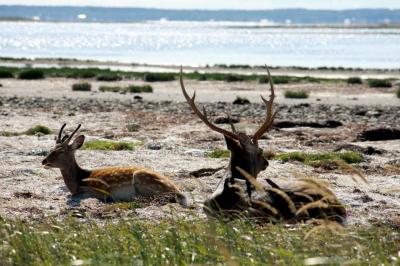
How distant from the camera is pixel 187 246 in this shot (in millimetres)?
7238

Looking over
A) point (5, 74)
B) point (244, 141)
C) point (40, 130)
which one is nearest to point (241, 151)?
point (244, 141)

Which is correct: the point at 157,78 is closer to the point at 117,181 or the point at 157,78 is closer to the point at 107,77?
the point at 107,77

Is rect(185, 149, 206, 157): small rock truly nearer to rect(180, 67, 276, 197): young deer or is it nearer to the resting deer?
rect(180, 67, 276, 197): young deer

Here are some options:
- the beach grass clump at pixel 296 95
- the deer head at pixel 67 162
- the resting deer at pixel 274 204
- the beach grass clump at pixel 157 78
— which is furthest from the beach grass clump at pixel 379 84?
the resting deer at pixel 274 204

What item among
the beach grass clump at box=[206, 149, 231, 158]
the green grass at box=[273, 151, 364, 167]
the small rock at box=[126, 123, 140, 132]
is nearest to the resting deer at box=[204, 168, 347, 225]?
the green grass at box=[273, 151, 364, 167]

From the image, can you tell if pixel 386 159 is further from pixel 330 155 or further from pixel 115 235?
pixel 115 235

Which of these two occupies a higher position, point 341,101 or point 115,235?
point 115,235

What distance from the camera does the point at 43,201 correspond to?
1187 centimetres

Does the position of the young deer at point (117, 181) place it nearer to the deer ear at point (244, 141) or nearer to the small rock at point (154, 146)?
the deer ear at point (244, 141)

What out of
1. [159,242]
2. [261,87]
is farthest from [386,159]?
[261,87]

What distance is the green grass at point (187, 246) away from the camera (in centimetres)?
667

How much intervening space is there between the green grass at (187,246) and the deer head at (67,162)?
463 cm

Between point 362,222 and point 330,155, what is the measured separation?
17.3ft

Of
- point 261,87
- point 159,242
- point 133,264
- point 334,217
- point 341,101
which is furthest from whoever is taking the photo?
point 261,87
